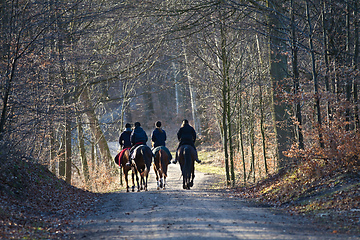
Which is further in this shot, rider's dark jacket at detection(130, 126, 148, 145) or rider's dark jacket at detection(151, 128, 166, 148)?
rider's dark jacket at detection(151, 128, 166, 148)

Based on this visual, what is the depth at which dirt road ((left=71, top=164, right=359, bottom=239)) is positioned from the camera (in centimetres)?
696

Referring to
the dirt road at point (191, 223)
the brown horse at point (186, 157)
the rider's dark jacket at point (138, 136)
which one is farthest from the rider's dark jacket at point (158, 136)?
the dirt road at point (191, 223)

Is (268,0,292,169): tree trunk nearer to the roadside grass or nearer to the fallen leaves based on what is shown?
the roadside grass

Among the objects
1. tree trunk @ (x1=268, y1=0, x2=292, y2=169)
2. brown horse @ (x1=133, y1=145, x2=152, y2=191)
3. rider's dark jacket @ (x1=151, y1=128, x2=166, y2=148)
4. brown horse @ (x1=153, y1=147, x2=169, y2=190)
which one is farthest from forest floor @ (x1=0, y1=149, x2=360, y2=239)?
rider's dark jacket @ (x1=151, y1=128, x2=166, y2=148)

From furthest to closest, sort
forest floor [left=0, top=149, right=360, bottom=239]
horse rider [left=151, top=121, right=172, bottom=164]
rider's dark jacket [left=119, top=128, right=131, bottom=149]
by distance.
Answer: rider's dark jacket [left=119, top=128, right=131, bottom=149] < horse rider [left=151, top=121, right=172, bottom=164] < forest floor [left=0, top=149, right=360, bottom=239]

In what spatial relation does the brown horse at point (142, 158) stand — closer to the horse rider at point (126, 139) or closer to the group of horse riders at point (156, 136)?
the group of horse riders at point (156, 136)

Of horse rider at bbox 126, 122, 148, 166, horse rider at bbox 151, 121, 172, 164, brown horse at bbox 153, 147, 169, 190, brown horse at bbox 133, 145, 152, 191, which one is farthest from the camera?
horse rider at bbox 151, 121, 172, 164

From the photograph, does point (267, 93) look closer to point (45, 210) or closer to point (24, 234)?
point (45, 210)

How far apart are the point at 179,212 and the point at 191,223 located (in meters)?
1.32

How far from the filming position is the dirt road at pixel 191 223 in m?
6.96

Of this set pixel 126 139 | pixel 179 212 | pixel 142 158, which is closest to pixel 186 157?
pixel 142 158

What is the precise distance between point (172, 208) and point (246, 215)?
201 centimetres

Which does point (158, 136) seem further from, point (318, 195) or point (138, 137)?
point (318, 195)

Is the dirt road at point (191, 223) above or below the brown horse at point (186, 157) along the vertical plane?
below
